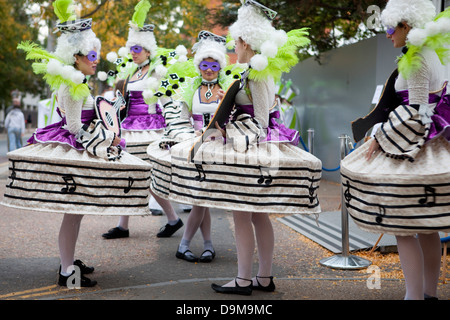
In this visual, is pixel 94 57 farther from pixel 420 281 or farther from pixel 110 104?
pixel 420 281

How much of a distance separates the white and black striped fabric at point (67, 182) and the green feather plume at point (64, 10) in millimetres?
1035

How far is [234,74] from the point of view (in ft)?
16.3

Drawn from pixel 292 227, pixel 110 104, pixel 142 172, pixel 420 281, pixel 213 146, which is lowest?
pixel 292 227

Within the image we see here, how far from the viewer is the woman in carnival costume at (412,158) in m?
3.00

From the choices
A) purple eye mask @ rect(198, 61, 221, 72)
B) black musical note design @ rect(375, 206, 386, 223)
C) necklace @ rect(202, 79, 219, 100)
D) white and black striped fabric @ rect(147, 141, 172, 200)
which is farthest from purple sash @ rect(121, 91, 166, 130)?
black musical note design @ rect(375, 206, 386, 223)

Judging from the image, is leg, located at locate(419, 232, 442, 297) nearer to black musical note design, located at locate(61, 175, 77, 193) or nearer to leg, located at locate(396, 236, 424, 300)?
leg, located at locate(396, 236, 424, 300)

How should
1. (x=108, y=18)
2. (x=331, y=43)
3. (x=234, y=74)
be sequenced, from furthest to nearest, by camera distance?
(x=108, y=18) → (x=331, y=43) → (x=234, y=74)

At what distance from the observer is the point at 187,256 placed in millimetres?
4938

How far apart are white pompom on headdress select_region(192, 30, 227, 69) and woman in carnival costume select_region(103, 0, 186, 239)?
3.65 ft

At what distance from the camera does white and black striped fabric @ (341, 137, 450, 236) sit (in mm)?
2986

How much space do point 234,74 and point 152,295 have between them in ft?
7.29

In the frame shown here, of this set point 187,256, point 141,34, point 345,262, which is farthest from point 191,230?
point 141,34

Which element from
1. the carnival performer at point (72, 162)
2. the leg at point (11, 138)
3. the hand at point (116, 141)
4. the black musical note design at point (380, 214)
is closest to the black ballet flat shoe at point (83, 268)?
the carnival performer at point (72, 162)

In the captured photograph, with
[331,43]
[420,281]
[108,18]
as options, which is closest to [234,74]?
[420,281]
